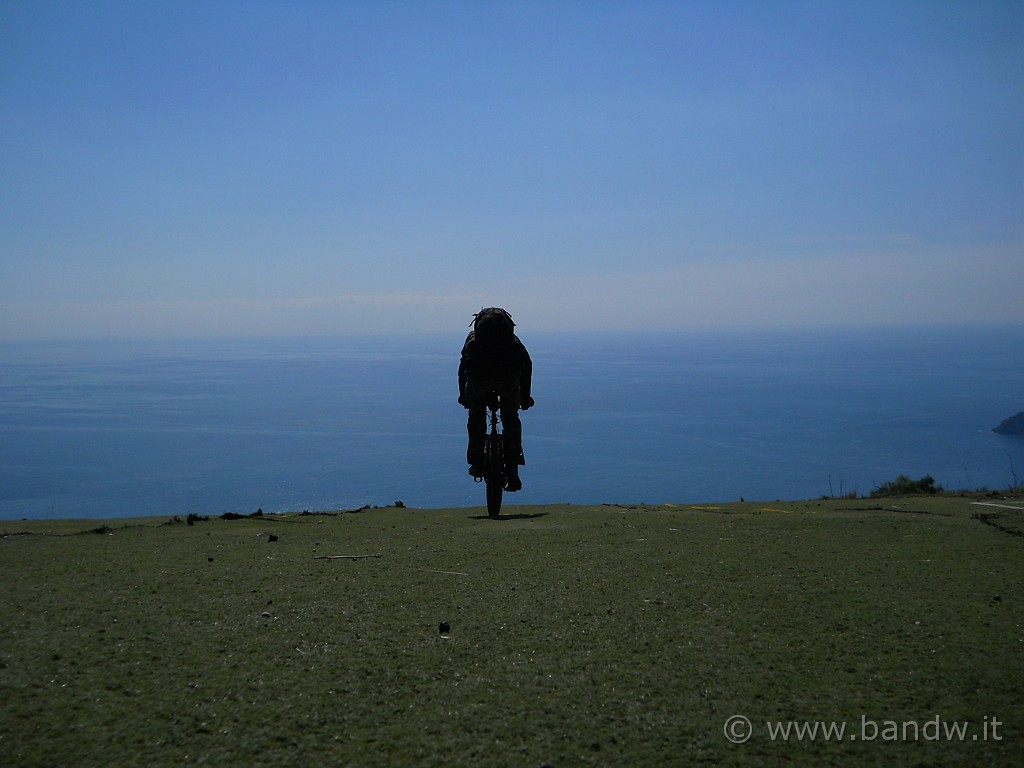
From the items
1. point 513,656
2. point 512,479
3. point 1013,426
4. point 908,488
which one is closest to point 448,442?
point 1013,426

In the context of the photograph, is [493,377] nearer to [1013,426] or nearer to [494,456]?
[494,456]

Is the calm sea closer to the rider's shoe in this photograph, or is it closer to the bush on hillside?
the bush on hillside

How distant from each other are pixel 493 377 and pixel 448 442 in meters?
82.4

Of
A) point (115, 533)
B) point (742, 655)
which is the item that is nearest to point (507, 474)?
point (115, 533)

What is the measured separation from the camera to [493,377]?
9.84 m

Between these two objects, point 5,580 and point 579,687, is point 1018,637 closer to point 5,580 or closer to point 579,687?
point 579,687

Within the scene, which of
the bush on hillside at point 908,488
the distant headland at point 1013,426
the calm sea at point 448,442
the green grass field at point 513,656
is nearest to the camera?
the green grass field at point 513,656

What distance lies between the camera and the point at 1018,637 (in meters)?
3.27

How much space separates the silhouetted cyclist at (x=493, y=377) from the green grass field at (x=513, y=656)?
14.3ft

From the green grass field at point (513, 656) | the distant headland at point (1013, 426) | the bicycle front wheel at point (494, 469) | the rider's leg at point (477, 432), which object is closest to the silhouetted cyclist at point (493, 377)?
the rider's leg at point (477, 432)

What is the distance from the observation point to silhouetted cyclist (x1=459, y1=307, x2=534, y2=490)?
984 cm

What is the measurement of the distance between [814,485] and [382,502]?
1473 inches

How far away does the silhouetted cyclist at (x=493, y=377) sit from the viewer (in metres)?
9.84

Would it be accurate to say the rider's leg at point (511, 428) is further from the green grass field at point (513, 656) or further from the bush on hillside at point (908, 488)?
the bush on hillside at point (908, 488)
